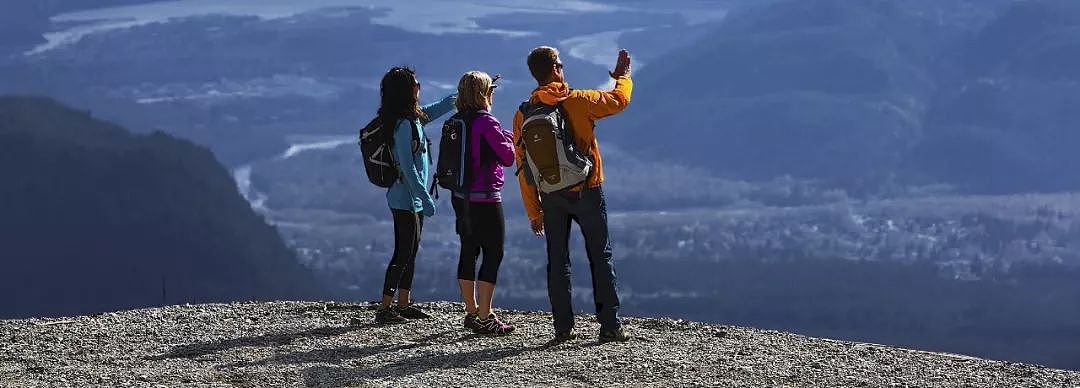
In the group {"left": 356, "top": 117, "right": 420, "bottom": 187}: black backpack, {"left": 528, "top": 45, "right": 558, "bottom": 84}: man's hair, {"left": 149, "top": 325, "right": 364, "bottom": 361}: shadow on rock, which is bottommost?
{"left": 149, "top": 325, "right": 364, "bottom": 361}: shadow on rock

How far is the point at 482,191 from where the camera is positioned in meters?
10.4

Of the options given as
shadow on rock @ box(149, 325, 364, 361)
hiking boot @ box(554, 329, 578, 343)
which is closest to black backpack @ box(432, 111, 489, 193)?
hiking boot @ box(554, 329, 578, 343)

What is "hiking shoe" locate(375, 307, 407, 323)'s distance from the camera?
1184cm

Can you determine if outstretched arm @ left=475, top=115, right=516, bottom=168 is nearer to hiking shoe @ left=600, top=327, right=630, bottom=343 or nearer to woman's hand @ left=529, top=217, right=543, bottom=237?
woman's hand @ left=529, top=217, right=543, bottom=237

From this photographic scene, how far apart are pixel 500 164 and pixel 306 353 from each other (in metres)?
2.05

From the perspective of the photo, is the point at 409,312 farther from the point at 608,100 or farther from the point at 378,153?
the point at 608,100

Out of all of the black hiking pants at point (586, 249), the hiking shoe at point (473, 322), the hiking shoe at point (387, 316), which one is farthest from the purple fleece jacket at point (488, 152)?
the hiking shoe at point (387, 316)

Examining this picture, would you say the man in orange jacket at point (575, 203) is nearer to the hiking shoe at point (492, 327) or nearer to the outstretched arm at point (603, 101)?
the outstretched arm at point (603, 101)

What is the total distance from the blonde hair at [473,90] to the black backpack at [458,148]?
6cm

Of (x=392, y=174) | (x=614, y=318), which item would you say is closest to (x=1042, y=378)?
(x=614, y=318)

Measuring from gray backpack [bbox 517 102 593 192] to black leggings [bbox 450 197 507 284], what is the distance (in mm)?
643

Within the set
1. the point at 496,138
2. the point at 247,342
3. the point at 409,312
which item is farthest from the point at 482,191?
the point at 247,342

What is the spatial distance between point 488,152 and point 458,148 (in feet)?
0.72

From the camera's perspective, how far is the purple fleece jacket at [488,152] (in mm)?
10289
